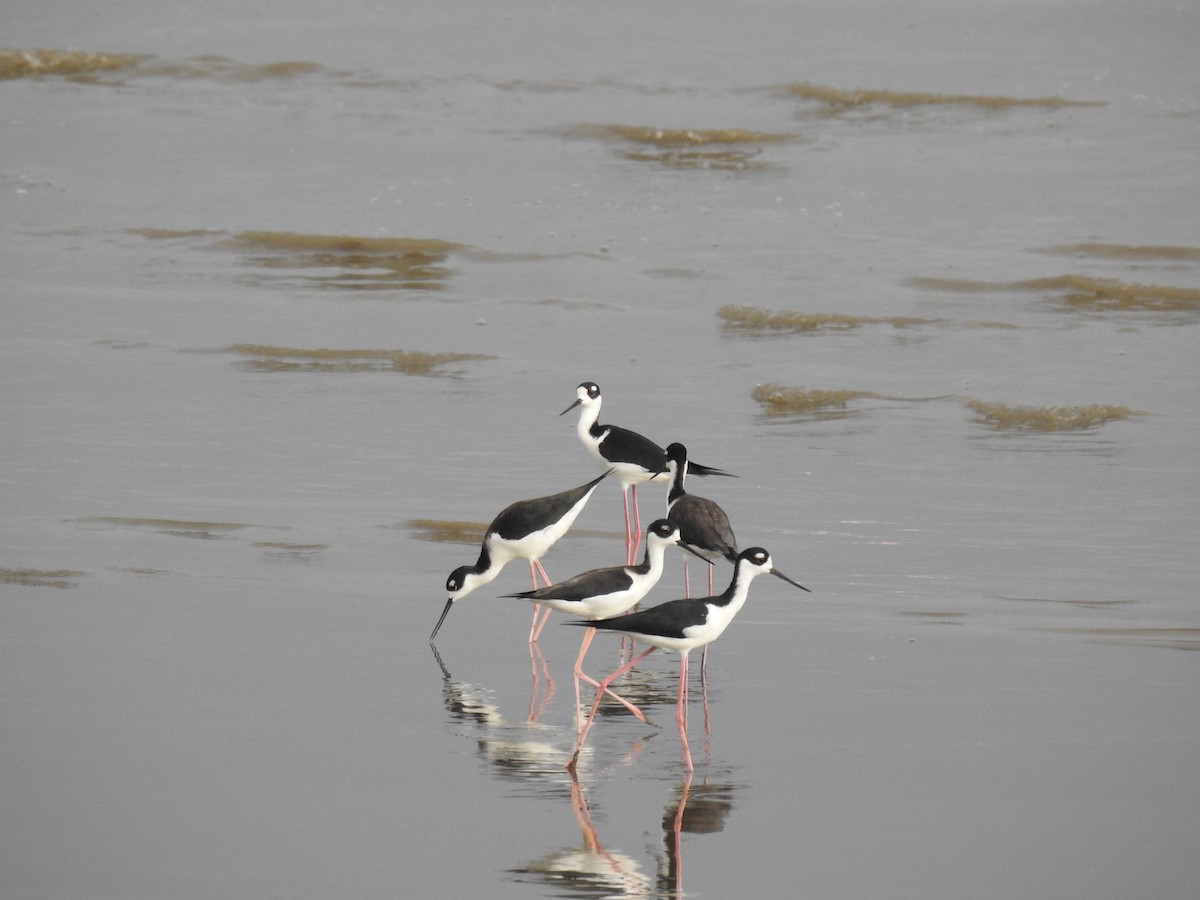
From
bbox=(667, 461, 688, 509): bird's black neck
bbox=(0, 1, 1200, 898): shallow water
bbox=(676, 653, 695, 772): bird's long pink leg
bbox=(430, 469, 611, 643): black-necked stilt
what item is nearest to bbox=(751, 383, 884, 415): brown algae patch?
bbox=(0, 1, 1200, 898): shallow water

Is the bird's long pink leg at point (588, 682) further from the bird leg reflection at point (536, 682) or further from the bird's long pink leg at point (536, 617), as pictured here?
the bird's long pink leg at point (536, 617)

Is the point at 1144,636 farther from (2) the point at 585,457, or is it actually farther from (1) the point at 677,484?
(2) the point at 585,457

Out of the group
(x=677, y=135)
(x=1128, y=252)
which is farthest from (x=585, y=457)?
(x=677, y=135)

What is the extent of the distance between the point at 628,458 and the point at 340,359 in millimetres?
4452

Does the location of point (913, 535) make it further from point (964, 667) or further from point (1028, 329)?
point (1028, 329)

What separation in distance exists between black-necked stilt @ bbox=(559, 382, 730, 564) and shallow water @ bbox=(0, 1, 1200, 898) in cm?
24

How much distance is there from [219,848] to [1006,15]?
2407cm

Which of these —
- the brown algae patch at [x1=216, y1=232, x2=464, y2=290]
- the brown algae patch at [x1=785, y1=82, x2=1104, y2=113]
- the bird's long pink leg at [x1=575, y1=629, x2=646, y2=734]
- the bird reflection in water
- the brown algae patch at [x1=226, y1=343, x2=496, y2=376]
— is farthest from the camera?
the brown algae patch at [x1=785, y1=82, x2=1104, y2=113]

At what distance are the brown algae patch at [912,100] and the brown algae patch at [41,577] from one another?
16.4 meters

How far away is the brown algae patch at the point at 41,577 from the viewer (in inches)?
295

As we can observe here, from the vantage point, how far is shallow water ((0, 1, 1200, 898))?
506cm

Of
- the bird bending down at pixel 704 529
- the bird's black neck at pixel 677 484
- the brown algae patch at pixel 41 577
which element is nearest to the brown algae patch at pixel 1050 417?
the bird's black neck at pixel 677 484

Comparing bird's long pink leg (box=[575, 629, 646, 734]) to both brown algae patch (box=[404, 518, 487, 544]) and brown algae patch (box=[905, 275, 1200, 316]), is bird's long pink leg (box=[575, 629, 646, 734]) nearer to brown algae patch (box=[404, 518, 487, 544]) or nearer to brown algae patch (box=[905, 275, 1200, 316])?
brown algae patch (box=[404, 518, 487, 544])

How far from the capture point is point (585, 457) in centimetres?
1012
